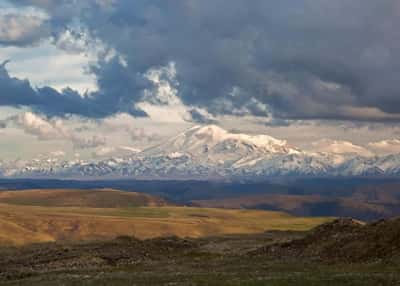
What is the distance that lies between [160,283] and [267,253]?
Result: 1423 inches

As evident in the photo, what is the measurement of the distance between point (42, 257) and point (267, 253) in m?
30.9

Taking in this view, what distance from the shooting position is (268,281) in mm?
48875

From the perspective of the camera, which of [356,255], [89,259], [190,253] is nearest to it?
[356,255]

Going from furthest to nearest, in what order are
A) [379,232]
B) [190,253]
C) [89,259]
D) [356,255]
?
[190,253], [89,259], [379,232], [356,255]

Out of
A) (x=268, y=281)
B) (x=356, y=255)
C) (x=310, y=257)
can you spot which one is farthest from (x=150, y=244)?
(x=268, y=281)

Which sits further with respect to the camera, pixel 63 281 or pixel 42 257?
pixel 42 257

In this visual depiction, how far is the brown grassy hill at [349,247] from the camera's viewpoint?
67.6 metres

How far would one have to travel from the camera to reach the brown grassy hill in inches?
2660

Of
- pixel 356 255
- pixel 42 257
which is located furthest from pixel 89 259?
pixel 356 255

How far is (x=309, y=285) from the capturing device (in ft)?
151

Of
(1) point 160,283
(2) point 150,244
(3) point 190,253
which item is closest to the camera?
(1) point 160,283

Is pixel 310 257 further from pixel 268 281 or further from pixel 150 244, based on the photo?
pixel 150 244

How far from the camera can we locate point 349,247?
72.2 metres

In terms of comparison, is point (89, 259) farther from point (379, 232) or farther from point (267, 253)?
point (379, 232)
